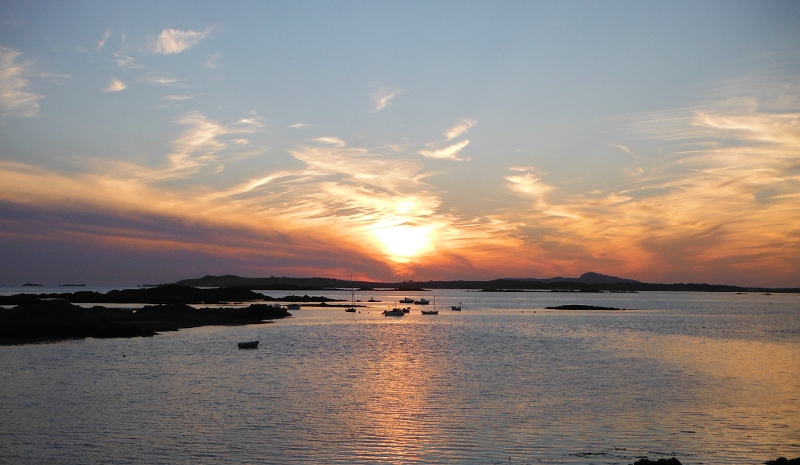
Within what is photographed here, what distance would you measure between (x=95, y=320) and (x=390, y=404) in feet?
161

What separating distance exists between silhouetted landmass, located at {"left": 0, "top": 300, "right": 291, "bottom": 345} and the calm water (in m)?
6.01

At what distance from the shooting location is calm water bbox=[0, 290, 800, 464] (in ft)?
63.6

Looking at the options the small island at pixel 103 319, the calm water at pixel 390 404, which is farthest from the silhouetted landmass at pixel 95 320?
the calm water at pixel 390 404

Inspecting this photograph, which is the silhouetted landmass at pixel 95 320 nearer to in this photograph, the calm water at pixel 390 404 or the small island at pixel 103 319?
the small island at pixel 103 319

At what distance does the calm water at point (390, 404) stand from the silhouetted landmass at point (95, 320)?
19.7 ft

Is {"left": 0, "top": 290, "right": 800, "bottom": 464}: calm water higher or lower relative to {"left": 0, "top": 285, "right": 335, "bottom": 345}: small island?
lower

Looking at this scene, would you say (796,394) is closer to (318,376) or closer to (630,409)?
(630,409)

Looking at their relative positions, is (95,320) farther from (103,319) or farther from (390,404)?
(390,404)

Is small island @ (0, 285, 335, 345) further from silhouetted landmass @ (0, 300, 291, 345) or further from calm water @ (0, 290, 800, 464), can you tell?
calm water @ (0, 290, 800, 464)

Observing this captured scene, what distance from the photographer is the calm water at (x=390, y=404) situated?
63.6ft

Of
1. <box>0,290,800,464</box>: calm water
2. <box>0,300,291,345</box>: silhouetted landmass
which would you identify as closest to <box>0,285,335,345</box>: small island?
<box>0,300,291,345</box>: silhouetted landmass

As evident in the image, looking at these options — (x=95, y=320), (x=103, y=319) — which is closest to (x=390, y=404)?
(x=95, y=320)

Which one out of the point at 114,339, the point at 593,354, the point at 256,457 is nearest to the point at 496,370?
the point at 593,354

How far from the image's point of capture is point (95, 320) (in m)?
64.9
